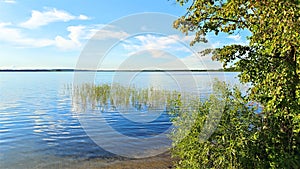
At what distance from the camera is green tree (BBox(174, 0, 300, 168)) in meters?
4.52

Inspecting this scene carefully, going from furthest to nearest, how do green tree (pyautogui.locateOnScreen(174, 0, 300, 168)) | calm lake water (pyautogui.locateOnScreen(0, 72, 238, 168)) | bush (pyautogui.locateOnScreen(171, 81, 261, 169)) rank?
calm lake water (pyautogui.locateOnScreen(0, 72, 238, 168))
bush (pyautogui.locateOnScreen(171, 81, 261, 169))
green tree (pyautogui.locateOnScreen(174, 0, 300, 168))

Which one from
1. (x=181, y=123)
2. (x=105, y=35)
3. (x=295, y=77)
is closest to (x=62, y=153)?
(x=105, y=35)

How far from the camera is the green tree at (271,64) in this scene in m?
4.52

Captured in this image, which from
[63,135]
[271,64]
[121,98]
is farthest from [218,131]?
[121,98]

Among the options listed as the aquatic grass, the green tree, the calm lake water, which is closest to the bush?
the green tree

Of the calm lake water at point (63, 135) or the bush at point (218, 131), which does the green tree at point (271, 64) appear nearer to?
the bush at point (218, 131)

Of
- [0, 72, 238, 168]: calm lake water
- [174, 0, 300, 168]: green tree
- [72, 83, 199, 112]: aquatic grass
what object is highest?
[174, 0, 300, 168]: green tree

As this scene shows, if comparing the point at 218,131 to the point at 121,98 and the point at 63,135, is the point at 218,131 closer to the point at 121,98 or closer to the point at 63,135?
the point at 63,135

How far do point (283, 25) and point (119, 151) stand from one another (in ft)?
27.4

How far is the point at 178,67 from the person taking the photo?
397 inches

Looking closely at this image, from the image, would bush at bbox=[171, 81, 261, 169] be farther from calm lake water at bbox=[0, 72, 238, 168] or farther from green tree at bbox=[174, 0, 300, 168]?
calm lake water at bbox=[0, 72, 238, 168]

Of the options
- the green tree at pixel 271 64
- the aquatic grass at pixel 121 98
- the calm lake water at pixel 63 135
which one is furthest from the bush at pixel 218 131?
the aquatic grass at pixel 121 98

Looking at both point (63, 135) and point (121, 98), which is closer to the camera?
point (63, 135)

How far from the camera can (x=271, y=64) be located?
18.4 feet
